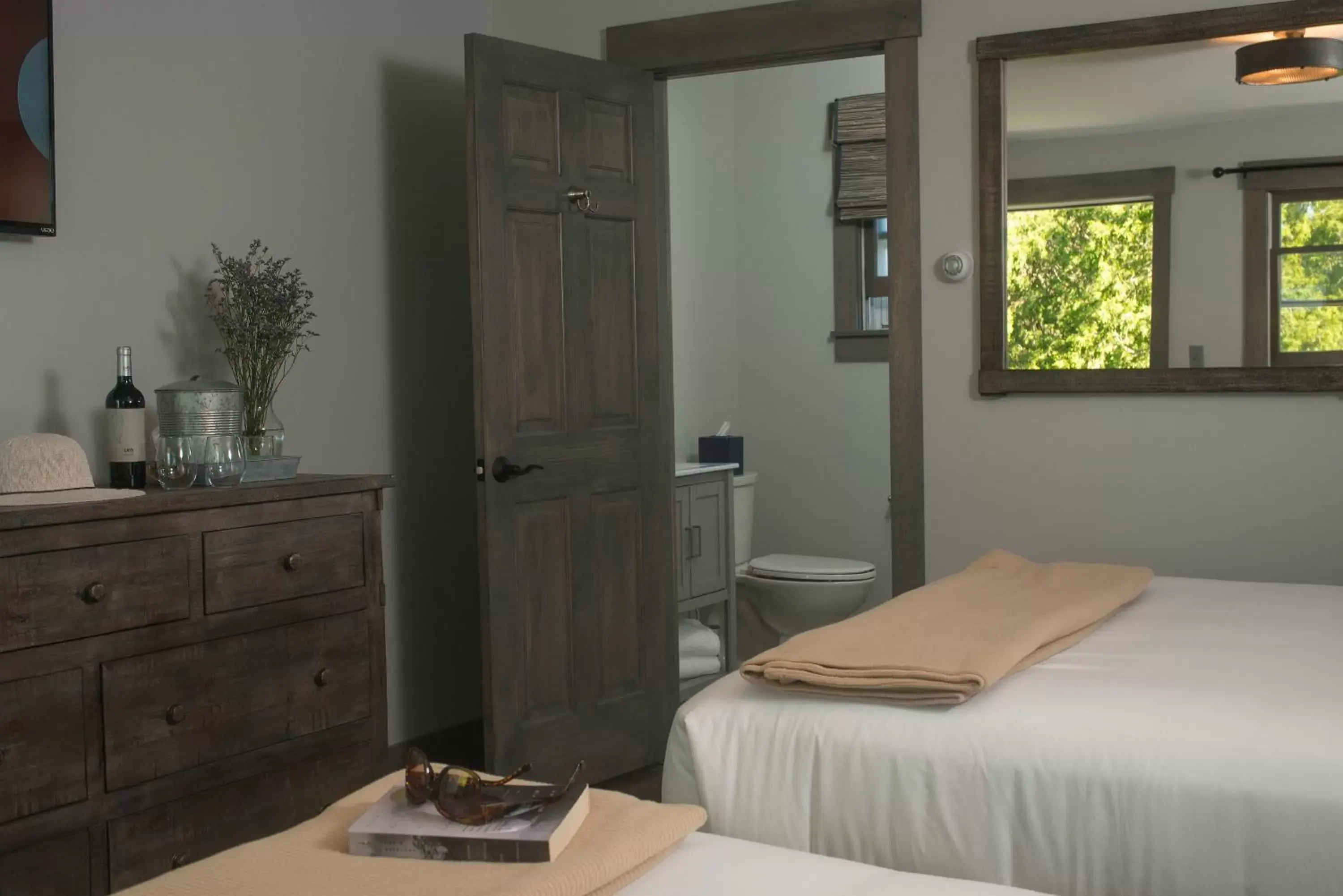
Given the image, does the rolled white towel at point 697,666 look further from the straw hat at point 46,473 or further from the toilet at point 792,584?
the straw hat at point 46,473

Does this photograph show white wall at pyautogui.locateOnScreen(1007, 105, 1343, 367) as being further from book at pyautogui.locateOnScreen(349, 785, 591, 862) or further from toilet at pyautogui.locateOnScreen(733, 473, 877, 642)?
book at pyautogui.locateOnScreen(349, 785, 591, 862)

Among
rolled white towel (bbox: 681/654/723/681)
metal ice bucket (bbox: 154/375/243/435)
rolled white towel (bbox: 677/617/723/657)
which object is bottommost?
rolled white towel (bbox: 681/654/723/681)

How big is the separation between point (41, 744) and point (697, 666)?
294 cm

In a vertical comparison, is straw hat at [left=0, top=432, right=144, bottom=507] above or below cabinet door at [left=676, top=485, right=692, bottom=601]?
above

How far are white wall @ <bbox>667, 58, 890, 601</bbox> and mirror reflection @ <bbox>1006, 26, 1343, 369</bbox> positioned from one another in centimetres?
199

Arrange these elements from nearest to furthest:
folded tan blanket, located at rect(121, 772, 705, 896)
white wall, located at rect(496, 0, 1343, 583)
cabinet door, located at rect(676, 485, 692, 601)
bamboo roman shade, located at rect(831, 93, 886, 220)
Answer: folded tan blanket, located at rect(121, 772, 705, 896) < white wall, located at rect(496, 0, 1343, 583) < cabinet door, located at rect(676, 485, 692, 601) < bamboo roman shade, located at rect(831, 93, 886, 220)

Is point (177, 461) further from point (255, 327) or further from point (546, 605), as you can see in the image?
point (546, 605)

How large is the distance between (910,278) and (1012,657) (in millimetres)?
1843

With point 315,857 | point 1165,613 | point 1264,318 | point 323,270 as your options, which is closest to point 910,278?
point 1264,318

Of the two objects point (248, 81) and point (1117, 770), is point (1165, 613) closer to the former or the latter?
point (1117, 770)

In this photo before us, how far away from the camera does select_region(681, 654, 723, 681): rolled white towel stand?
16.1 feet

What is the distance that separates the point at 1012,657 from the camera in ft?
6.90

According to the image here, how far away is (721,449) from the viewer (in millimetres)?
5332

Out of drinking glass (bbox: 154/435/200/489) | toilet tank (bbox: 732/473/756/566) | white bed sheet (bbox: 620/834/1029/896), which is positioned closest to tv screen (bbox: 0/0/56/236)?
drinking glass (bbox: 154/435/200/489)
